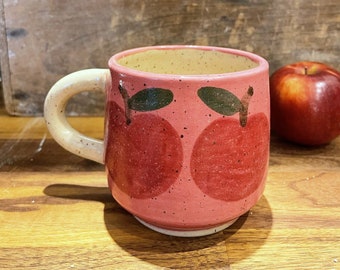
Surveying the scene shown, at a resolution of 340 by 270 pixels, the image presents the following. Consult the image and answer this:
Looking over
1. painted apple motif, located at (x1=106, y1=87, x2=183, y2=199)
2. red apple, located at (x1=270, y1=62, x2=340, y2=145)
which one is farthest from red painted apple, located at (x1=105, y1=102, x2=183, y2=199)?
red apple, located at (x1=270, y1=62, x2=340, y2=145)

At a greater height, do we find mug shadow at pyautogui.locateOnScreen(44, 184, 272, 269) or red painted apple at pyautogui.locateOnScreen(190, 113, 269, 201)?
red painted apple at pyautogui.locateOnScreen(190, 113, 269, 201)

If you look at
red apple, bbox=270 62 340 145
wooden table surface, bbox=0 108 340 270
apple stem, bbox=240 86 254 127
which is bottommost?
wooden table surface, bbox=0 108 340 270

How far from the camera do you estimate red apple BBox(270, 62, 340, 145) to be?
1.91ft

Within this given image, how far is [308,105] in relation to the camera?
0.58 m

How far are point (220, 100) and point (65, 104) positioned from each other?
0.17 metres

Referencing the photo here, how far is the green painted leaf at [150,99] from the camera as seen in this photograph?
341mm

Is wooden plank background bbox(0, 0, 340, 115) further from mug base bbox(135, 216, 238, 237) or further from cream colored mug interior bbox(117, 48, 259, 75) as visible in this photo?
mug base bbox(135, 216, 238, 237)

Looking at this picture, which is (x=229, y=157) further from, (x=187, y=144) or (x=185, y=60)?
(x=185, y=60)

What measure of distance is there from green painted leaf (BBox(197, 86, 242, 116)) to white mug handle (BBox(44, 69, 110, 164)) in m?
0.11

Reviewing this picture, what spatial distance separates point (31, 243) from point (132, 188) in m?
0.10

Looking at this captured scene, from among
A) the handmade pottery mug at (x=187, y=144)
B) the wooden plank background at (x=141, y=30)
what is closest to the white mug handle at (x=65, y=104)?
the handmade pottery mug at (x=187, y=144)

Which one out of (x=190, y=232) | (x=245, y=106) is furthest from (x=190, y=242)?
(x=245, y=106)

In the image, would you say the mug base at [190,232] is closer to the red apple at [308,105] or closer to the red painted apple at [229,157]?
the red painted apple at [229,157]

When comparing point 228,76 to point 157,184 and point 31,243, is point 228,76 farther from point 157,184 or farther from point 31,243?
point 31,243
